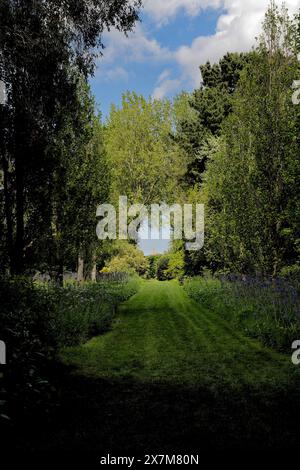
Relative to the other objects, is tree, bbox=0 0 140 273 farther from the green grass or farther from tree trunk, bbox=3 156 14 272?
the green grass

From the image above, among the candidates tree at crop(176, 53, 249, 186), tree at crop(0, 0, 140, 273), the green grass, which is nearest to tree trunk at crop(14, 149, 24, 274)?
tree at crop(0, 0, 140, 273)

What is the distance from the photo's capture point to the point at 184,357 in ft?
31.0

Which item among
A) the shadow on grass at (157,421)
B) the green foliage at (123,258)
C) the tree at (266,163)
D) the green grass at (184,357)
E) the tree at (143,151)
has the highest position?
the tree at (143,151)

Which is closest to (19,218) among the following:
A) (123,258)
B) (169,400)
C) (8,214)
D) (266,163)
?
(8,214)

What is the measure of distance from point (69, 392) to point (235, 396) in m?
2.58

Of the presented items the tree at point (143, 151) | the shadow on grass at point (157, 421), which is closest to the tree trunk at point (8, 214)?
the shadow on grass at point (157, 421)

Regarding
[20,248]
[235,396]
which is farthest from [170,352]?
[20,248]

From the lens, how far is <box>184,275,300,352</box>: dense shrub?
→ 10.2 metres

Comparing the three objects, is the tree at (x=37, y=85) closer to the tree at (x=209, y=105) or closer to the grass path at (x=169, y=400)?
the grass path at (x=169, y=400)

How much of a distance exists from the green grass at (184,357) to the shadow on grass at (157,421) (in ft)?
1.98

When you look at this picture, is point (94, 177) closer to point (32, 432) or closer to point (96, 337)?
point (96, 337)

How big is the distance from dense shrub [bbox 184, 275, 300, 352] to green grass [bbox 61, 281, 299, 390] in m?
0.35

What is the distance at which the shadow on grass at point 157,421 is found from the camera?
474 centimetres

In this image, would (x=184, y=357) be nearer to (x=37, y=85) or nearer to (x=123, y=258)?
(x=37, y=85)
